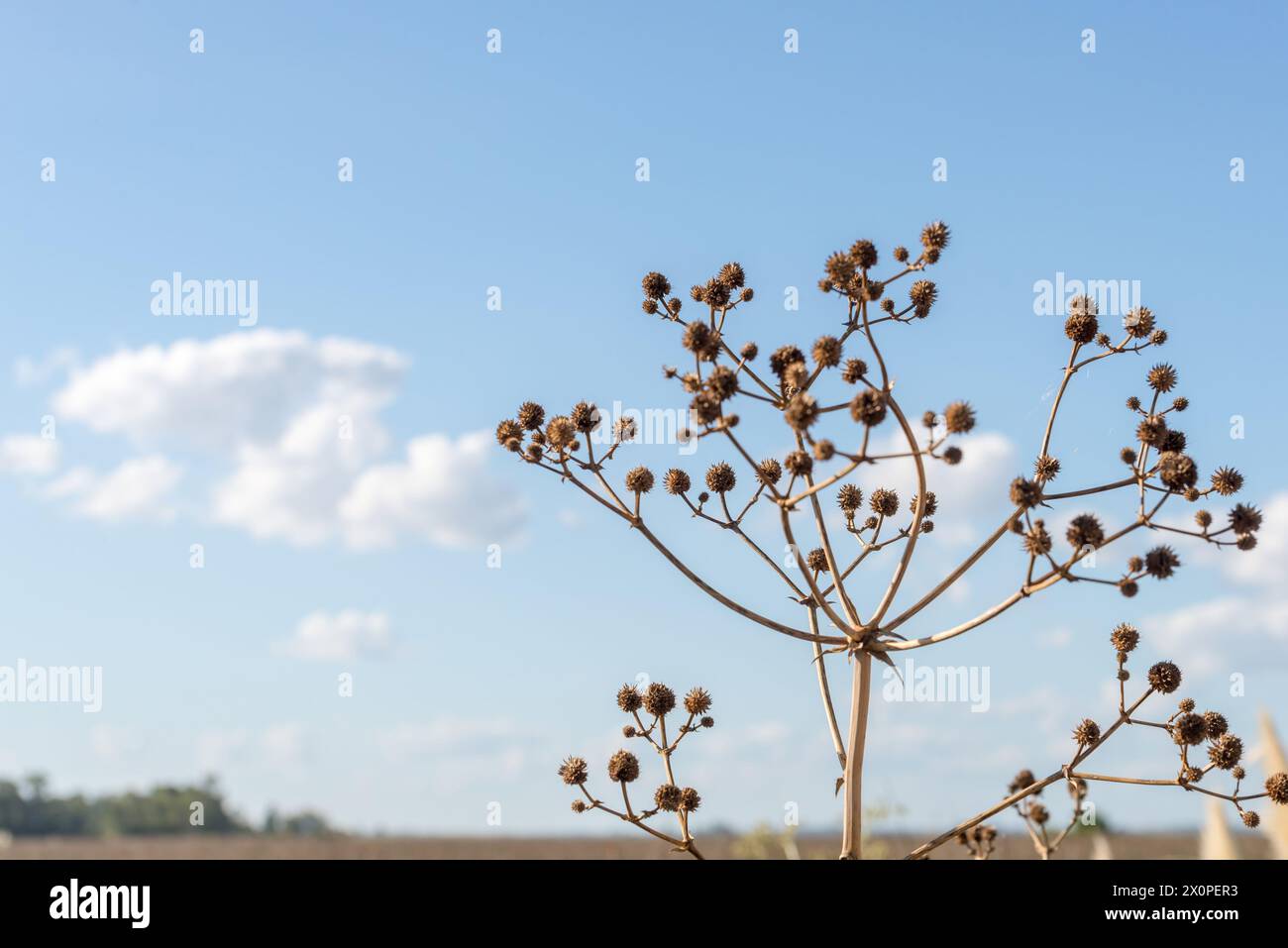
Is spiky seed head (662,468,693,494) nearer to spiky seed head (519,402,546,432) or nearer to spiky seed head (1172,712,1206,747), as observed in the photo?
spiky seed head (519,402,546,432)

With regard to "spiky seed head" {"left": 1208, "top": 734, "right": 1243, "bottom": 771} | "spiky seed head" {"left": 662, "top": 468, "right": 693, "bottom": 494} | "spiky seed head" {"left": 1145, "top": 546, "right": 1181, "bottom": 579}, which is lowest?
"spiky seed head" {"left": 1208, "top": 734, "right": 1243, "bottom": 771}

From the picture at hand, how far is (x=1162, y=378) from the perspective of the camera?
148 inches

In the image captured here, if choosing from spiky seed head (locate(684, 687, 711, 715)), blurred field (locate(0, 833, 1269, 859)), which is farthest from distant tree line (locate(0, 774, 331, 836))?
spiky seed head (locate(684, 687, 711, 715))

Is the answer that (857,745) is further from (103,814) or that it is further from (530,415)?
(103,814)

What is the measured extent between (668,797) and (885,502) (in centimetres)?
110

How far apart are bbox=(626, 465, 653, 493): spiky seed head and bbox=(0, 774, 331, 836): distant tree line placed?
13525cm

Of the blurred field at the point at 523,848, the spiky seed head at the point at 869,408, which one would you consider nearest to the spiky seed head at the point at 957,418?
the spiky seed head at the point at 869,408

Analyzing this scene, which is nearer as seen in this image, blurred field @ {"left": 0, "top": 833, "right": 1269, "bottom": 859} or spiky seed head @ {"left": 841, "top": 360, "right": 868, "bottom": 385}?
spiky seed head @ {"left": 841, "top": 360, "right": 868, "bottom": 385}

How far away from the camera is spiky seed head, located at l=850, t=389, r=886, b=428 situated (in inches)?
122
